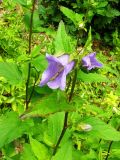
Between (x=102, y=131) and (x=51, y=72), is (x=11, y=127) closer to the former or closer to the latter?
(x=102, y=131)

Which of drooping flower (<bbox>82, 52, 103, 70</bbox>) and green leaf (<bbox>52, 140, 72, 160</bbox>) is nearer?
drooping flower (<bbox>82, 52, 103, 70</bbox>)

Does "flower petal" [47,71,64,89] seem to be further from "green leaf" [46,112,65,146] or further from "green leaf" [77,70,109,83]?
"green leaf" [46,112,65,146]

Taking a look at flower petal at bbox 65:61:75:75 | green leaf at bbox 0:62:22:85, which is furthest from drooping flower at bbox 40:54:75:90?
green leaf at bbox 0:62:22:85

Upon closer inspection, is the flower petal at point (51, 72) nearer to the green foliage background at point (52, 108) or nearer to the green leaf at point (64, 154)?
the green foliage background at point (52, 108)

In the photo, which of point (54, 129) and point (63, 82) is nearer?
point (63, 82)

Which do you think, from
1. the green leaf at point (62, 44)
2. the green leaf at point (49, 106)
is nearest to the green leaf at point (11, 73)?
the green leaf at point (62, 44)

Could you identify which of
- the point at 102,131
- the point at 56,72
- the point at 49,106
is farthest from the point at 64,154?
the point at 56,72
